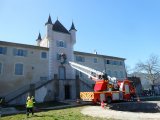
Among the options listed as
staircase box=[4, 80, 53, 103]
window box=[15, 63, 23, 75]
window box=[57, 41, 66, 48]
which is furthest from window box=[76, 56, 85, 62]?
window box=[15, 63, 23, 75]

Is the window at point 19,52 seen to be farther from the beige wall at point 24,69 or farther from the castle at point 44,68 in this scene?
the beige wall at point 24,69

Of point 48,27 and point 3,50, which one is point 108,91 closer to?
point 48,27

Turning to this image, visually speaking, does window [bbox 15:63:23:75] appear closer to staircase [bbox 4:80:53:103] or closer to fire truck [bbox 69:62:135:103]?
staircase [bbox 4:80:53:103]

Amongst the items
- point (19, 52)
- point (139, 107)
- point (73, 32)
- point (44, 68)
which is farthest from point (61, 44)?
point (139, 107)

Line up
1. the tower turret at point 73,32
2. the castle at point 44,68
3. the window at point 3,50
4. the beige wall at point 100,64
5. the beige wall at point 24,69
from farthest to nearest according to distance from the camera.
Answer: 1. the beige wall at point 100,64
2. the tower turret at point 73,32
3. the window at point 3,50
4. the castle at point 44,68
5. the beige wall at point 24,69

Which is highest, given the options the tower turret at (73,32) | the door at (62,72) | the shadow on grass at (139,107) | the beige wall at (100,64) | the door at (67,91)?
the tower turret at (73,32)

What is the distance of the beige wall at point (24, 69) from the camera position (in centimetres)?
2831

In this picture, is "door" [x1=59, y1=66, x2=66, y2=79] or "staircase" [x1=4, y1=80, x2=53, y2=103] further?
"door" [x1=59, y1=66, x2=66, y2=79]

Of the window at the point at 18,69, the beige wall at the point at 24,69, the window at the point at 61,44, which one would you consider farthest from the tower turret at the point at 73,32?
the window at the point at 18,69

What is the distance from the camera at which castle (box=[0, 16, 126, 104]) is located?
93.2 feet

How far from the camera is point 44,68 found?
32.5 metres

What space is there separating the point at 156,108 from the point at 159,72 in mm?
37326

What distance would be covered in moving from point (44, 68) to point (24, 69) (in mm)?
3632

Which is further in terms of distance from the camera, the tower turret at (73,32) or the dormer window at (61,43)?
the tower turret at (73,32)
